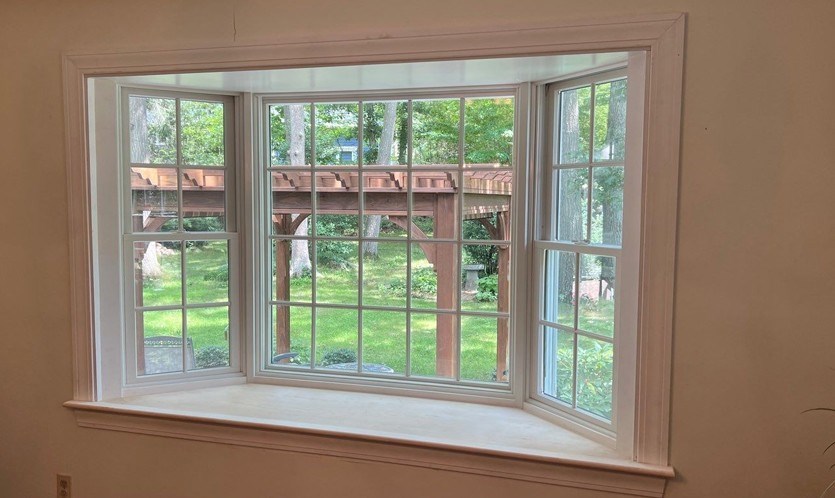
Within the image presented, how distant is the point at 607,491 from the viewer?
1826 millimetres

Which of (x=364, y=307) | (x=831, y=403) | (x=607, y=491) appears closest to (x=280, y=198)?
(x=364, y=307)

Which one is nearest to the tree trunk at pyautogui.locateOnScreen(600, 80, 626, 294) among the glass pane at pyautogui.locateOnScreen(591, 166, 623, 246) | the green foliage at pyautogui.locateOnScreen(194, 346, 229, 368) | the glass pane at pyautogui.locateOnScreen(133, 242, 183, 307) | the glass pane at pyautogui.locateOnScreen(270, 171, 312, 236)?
the glass pane at pyautogui.locateOnScreen(591, 166, 623, 246)

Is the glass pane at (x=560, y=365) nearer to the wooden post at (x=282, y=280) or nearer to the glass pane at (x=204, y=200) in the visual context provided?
the wooden post at (x=282, y=280)

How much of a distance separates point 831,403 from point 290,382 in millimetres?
2186

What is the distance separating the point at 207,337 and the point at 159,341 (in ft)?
0.72

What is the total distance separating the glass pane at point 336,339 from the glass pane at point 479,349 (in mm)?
543

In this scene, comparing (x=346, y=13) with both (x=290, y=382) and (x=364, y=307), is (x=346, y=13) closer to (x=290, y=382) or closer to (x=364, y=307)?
(x=364, y=307)

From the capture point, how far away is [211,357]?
2641 millimetres

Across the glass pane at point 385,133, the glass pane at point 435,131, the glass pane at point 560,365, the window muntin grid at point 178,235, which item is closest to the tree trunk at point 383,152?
the glass pane at point 385,133

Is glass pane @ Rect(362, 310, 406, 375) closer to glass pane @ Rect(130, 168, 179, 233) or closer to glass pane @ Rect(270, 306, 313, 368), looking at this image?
glass pane @ Rect(270, 306, 313, 368)

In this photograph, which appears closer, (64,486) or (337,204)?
(64,486)

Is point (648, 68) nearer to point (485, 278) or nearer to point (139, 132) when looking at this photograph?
point (485, 278)

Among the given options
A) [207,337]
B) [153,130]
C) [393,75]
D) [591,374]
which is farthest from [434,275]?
[153,130]

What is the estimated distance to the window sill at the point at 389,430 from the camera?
6.08ft
